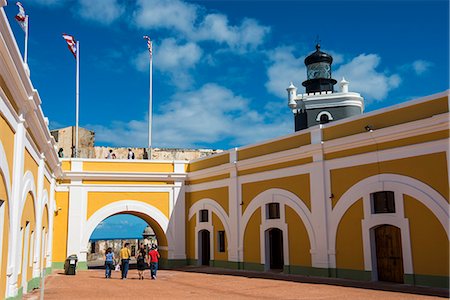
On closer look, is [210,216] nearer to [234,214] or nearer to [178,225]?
[234,214]

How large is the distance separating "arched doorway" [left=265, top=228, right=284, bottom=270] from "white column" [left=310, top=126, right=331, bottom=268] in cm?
240

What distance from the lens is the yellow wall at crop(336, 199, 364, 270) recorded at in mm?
14796

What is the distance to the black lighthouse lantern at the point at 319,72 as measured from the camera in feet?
90.6

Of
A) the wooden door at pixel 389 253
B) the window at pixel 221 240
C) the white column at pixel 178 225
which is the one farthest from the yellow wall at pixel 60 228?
the wooden door at pixel 389 253

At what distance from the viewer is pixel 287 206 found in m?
17.6

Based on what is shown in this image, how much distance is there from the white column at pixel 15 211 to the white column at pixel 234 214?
11151 mm

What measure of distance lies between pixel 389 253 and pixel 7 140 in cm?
1083

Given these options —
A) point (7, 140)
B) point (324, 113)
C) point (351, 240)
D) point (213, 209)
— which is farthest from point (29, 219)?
point (324, 113)

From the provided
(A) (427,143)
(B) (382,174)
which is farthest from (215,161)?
(A) (427,143)

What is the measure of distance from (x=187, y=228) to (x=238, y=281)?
26.9 ft

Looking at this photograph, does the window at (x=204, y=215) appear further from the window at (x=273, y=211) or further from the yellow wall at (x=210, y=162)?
the window at (x=273, y=211)

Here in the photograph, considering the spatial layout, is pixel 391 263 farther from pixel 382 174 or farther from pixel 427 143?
pixel 427 143

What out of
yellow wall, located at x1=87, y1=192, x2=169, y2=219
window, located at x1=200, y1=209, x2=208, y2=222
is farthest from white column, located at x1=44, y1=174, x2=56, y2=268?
window, located at x1=200, y1=209, x2=208, y2=222

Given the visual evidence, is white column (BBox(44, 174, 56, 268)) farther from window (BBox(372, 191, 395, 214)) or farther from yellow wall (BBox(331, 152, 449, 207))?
window (BBox(372, 191, 395, 214))
